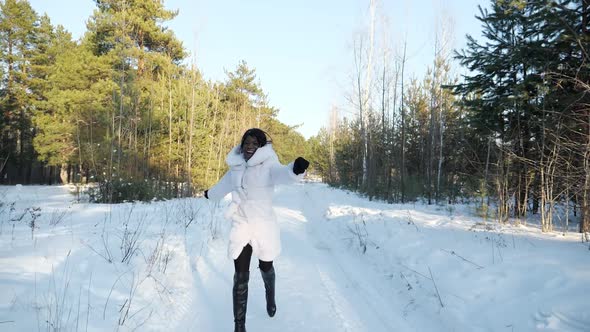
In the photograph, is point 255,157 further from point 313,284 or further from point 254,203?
point 313,284

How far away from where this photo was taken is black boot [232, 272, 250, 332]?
2.96m

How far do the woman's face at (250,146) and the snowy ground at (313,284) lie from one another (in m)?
1.81

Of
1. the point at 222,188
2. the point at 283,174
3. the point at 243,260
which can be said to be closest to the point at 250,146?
the point at 283,174

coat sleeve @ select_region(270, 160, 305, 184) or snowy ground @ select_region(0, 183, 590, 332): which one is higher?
coat sleeve @ select_region(270, 160, 305, 184)

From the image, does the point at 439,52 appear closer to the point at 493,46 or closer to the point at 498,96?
the point at 493,46

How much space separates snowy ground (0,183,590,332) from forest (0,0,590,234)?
6.82 ft

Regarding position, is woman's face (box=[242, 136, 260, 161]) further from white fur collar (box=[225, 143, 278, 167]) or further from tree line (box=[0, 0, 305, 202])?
tree line (box=[0, 0, 305, 202])

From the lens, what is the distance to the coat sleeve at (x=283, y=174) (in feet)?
9.32

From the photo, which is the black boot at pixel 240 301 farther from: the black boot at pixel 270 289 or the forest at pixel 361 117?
the forest at pixel 361 117

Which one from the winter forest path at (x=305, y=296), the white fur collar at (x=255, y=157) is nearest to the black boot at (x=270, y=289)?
the winter forest path at (x=305, y=296)

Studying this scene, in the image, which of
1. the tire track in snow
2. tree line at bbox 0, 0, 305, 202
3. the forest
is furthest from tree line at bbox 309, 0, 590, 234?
tree line at bbox 0, 0, 305, 202

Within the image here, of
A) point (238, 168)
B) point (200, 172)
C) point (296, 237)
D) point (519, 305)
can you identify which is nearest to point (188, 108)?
point (200, 172)

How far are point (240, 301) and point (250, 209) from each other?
917 mm

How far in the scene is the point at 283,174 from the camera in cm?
294
